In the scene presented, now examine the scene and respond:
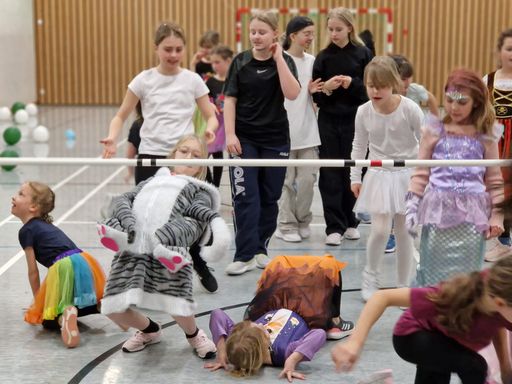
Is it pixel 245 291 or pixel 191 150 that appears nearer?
pixel 191 150

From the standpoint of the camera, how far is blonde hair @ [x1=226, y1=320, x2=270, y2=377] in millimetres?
3844

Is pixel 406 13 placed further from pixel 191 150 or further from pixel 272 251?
pixel 191 150

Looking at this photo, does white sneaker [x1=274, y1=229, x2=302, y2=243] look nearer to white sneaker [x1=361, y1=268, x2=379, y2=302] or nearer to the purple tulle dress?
white sneaker [x1=361, y1=268, x2=379, y2=302]

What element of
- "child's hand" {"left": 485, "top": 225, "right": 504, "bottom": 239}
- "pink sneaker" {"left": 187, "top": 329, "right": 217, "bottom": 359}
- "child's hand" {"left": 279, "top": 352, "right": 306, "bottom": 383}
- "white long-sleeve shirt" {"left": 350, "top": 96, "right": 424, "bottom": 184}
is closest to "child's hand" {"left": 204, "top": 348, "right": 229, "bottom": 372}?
"pink sneaker" {"left": 187, "top": 329, "right": 217, "bottom": 359}

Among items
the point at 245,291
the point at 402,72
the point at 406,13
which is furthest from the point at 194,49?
the point at 245,291

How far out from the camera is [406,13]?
54.8 feet

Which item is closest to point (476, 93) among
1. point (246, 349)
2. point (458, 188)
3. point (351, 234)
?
point (458, 188)

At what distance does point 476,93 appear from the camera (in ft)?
13.3

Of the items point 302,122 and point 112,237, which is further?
point 302,122

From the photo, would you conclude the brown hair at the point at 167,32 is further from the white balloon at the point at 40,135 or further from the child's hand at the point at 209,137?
the white balloon at the point at 40,135

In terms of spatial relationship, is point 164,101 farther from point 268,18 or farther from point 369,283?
point 369,283

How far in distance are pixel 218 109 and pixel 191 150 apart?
3.74 meters

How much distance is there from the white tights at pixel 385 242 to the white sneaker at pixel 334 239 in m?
1.28

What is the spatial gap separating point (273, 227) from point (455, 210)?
182 centimetres
